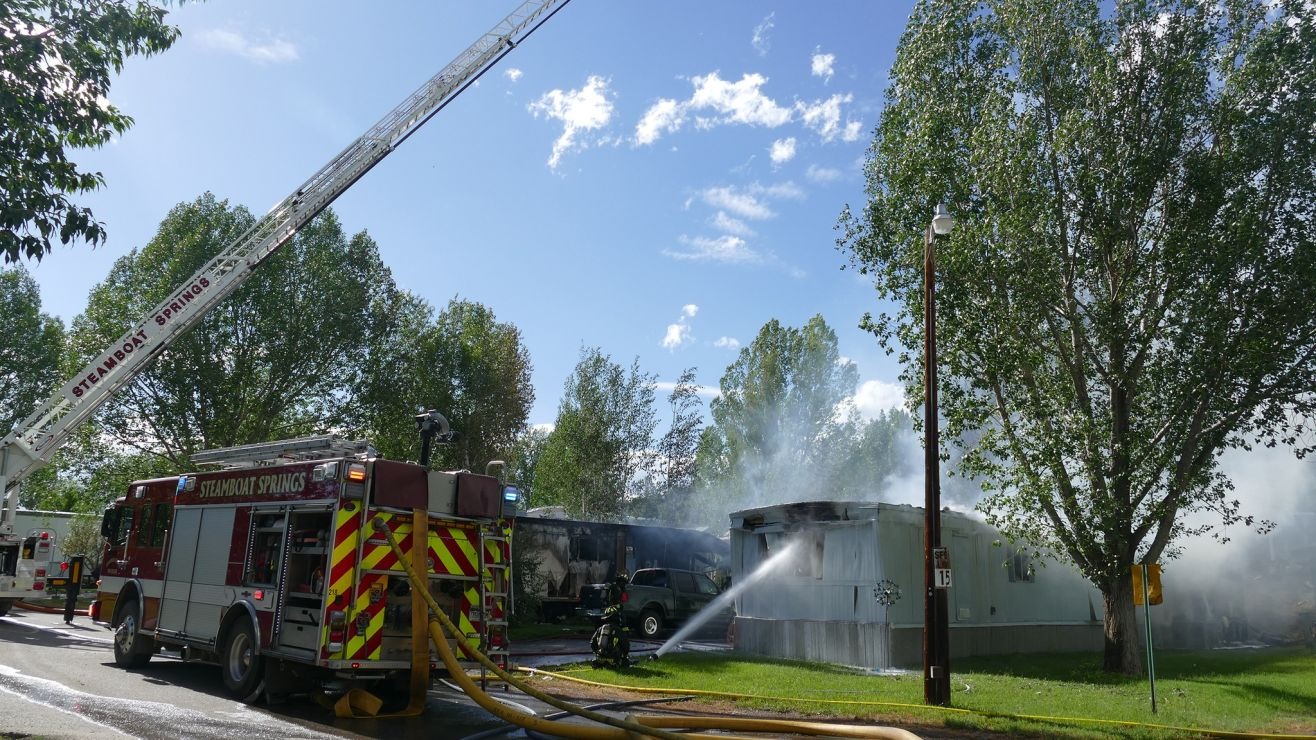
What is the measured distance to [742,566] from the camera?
18.8 metres

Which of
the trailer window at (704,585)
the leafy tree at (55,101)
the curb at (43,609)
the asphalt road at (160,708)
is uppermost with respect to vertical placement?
the leafy tree at (55,101)

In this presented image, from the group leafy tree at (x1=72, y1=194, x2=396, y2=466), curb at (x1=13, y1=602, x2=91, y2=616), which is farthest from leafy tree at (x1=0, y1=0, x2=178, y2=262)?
leafy tree at (x1=72, y1=194, x2=396, y2=466)

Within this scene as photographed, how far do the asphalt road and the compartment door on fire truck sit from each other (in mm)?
803

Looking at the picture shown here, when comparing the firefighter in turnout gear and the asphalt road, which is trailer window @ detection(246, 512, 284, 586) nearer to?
the asphalt road

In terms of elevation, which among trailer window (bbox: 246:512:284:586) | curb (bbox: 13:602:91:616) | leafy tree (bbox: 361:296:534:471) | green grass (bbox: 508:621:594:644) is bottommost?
curb (bbox: 13:602:91:616)

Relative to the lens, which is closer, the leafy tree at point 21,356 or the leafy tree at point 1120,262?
the leafy tree at point 1120,262

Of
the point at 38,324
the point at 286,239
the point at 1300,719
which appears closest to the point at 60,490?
the point at 38,324

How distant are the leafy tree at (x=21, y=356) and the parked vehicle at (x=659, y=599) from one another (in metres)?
30.1

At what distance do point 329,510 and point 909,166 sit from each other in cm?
1307

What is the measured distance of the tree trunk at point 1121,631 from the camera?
1608cm

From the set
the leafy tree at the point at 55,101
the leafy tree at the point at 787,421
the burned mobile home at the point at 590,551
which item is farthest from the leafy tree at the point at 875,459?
the leafy tree at the point at 55,101

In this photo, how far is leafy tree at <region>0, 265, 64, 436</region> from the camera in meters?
38.0

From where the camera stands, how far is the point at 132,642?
12430 mm

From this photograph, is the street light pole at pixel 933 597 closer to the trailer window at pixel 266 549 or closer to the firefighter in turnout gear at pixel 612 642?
the firefighter in turnout gear at pixel 612 642
